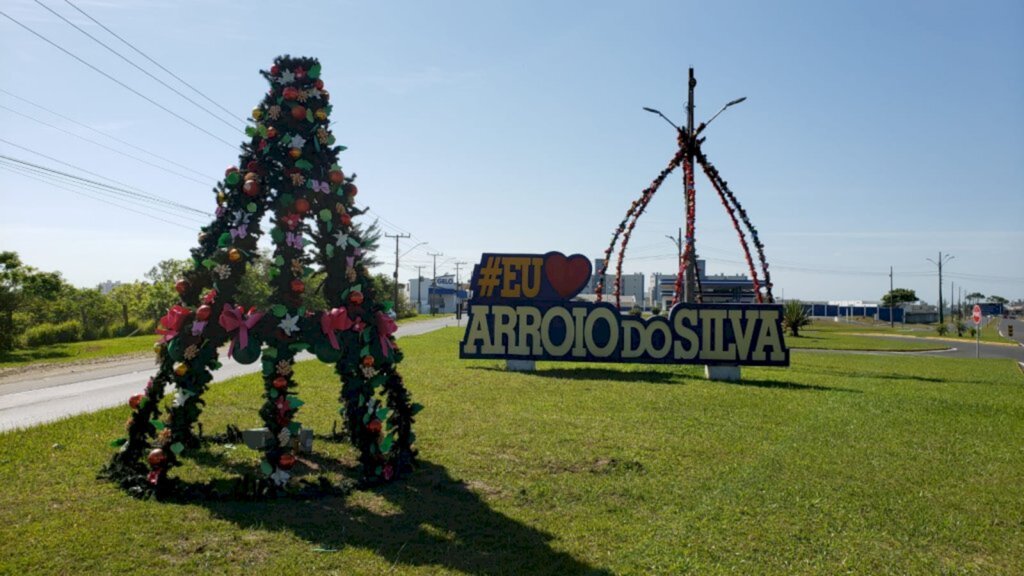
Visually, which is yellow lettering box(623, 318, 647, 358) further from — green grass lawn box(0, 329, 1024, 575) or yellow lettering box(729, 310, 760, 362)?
green grass lawn box(0, 329, 1024, 575)

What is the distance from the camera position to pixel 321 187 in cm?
865

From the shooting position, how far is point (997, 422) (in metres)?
13.9

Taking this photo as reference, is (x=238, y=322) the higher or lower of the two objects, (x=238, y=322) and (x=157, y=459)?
the higher

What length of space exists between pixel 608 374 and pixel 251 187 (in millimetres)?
14863

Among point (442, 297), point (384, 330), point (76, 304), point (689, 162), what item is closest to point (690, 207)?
point (689, 162)

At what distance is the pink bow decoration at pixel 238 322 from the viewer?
8.00 m

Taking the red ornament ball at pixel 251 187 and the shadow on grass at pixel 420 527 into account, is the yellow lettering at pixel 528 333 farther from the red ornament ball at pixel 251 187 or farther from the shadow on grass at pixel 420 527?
the red ornament ball at pixel 251 187

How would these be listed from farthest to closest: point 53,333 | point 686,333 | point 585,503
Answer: point 53,333 < point 686,333 < point 585,503

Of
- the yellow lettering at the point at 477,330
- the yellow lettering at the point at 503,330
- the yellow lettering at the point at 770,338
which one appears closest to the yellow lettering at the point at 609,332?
the yellow lettering at the point at 503,330

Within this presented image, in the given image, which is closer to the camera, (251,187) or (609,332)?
(251,187)

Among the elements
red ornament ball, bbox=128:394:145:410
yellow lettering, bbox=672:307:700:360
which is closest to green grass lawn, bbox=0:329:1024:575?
red ornament ball, bbox=128:394:145:410

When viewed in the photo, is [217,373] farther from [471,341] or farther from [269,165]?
[269,165]

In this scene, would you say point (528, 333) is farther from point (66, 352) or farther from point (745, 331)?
point (66, 352)

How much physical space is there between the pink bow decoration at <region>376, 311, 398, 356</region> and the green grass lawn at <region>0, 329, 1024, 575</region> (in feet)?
5.35
